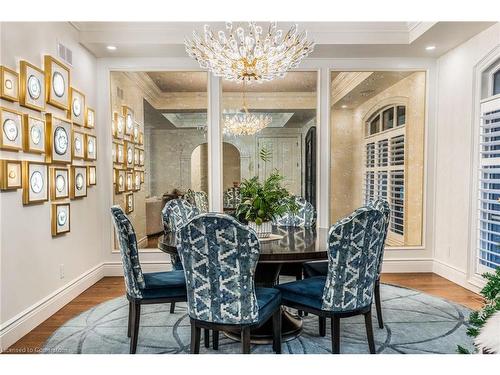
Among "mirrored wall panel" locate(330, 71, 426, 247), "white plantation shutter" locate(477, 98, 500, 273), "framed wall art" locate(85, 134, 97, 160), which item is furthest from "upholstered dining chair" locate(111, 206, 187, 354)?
"white plantation shutter" locate(477, 98, 500, 273)

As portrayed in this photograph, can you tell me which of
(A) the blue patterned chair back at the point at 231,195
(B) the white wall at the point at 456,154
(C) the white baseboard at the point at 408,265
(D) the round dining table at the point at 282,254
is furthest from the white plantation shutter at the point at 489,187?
(A) the blue patterned chair back at the point at 231,195

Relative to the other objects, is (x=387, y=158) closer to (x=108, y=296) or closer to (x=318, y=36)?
(x=318, y=36)

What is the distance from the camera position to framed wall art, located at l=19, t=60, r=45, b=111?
2.90 meters

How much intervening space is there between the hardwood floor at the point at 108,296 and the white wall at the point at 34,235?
157 mm

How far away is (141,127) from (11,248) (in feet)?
7.88

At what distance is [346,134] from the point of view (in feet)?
16.0

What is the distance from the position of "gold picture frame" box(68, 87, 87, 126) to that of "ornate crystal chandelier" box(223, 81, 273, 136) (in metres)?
1.70

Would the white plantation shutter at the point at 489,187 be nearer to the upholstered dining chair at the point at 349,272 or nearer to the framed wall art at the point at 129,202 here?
the upholstered dining chair at the point at 349,272

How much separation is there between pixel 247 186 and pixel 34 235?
6.12 ft

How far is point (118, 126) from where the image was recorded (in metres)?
4.73

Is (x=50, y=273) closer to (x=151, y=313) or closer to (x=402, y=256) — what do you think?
(x=151, y=313)

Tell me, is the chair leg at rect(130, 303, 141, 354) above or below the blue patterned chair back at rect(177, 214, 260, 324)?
below

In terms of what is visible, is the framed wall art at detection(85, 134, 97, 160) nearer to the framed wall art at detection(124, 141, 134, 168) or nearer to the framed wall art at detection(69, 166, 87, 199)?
the framed wall art at detection(69, 166, 87, 199)
